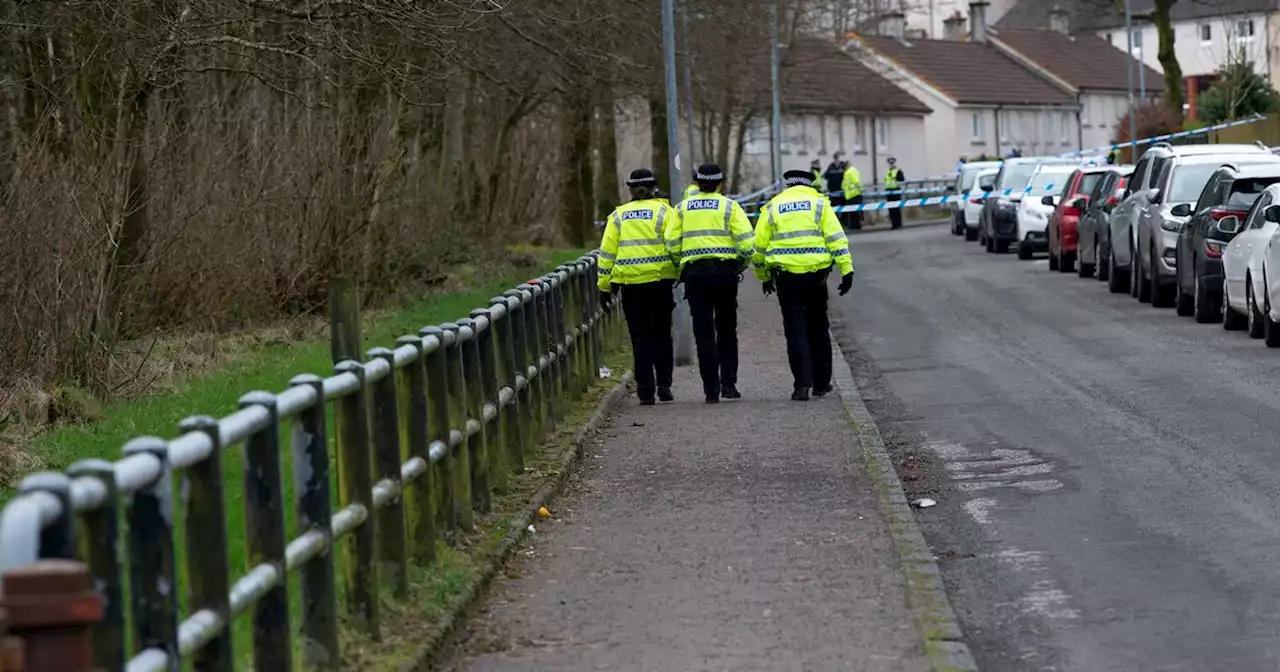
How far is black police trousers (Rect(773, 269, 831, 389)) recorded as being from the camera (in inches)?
666

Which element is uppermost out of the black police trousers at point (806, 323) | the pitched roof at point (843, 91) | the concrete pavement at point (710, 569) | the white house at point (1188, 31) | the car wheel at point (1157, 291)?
the white house at point (1188, 31)

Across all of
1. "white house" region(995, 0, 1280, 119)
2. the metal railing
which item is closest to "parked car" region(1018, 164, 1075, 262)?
the metal railing

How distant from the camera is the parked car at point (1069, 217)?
112 feet

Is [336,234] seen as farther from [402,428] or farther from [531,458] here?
[402,428]

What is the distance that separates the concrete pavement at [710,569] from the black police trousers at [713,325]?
220 centimetres

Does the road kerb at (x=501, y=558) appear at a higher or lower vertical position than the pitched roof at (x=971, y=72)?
→ lower

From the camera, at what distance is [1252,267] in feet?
67.2

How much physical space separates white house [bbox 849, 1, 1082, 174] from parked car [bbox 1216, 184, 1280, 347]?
64281 millimetres

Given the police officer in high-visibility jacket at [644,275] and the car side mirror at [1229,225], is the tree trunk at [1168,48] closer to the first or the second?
the car side mirror at [1229,225]

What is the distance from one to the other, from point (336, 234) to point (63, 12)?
8116 mm

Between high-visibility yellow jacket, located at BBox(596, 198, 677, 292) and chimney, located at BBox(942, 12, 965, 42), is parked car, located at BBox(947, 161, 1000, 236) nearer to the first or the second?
high-visibility yellow jacket, located at BBox(596, 198, 677, 292)

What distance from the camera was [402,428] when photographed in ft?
28.0

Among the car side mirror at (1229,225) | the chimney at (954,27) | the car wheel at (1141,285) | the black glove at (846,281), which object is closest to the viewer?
the black glove at (846,281)

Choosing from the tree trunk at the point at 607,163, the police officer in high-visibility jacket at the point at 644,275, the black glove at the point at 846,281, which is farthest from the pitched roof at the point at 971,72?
the police officer in high-visibility jacket at the point at 644,275
